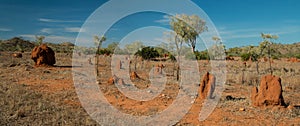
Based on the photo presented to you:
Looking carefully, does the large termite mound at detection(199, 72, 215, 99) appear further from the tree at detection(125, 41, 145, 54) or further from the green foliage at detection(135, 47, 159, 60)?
the green foliage at detection(135, 47, 159, 60)

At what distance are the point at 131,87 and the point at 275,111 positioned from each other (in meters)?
7.21

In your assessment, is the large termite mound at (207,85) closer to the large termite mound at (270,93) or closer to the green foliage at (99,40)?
the large termite mound at (270,93)

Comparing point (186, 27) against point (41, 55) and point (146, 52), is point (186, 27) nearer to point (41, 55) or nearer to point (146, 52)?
point (41, 55)

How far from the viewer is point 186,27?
55.7 feet

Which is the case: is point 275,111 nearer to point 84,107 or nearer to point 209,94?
point 209,94

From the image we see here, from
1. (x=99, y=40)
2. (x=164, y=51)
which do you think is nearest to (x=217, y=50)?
(x=164, y=51)

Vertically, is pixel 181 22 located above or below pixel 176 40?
above

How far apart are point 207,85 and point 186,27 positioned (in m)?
6.63

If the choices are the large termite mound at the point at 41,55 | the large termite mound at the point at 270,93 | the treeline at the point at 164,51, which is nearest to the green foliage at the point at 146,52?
the treeline at the point at 164,51

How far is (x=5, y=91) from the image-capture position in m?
11.2

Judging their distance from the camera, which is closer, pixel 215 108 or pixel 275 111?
pixel 275 111

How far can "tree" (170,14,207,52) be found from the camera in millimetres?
16953

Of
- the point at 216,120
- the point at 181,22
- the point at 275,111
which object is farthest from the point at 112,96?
the point at 181,22

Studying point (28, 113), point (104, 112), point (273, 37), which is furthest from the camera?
point (273, 37)
